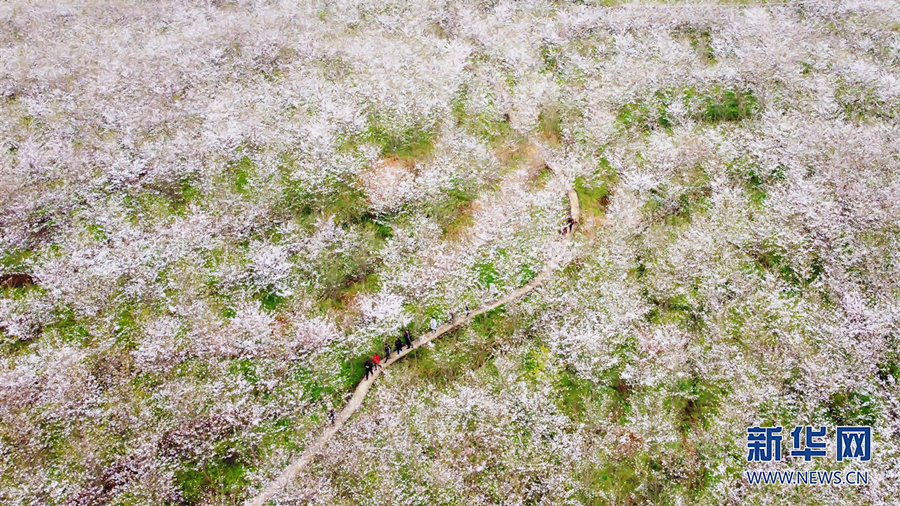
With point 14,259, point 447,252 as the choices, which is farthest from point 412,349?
point 14,259

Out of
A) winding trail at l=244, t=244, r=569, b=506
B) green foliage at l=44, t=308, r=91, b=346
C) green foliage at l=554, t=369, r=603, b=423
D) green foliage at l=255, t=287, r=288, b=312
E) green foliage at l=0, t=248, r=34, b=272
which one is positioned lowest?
green foliage at l=554, t=369, r=603, b=423

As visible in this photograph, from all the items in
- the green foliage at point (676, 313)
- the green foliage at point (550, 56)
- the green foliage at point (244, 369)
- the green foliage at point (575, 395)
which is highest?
the green foliage at point (550, 56)

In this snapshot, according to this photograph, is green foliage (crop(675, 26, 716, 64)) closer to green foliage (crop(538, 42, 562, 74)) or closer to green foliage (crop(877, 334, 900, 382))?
green foliage (crop(538, 42, 562, 74))

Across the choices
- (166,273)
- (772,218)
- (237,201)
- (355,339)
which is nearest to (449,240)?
(355,339)

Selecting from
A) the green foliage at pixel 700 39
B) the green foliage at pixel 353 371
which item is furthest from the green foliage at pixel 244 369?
the green foliage at pixel 700 39

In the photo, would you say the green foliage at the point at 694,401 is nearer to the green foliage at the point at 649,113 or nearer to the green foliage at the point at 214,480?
the green foliage at the point at 214,480

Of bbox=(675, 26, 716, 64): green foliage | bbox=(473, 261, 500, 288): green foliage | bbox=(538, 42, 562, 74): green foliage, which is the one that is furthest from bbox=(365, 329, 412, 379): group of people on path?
bbox=(675, 26, 716, 64): green foliage
